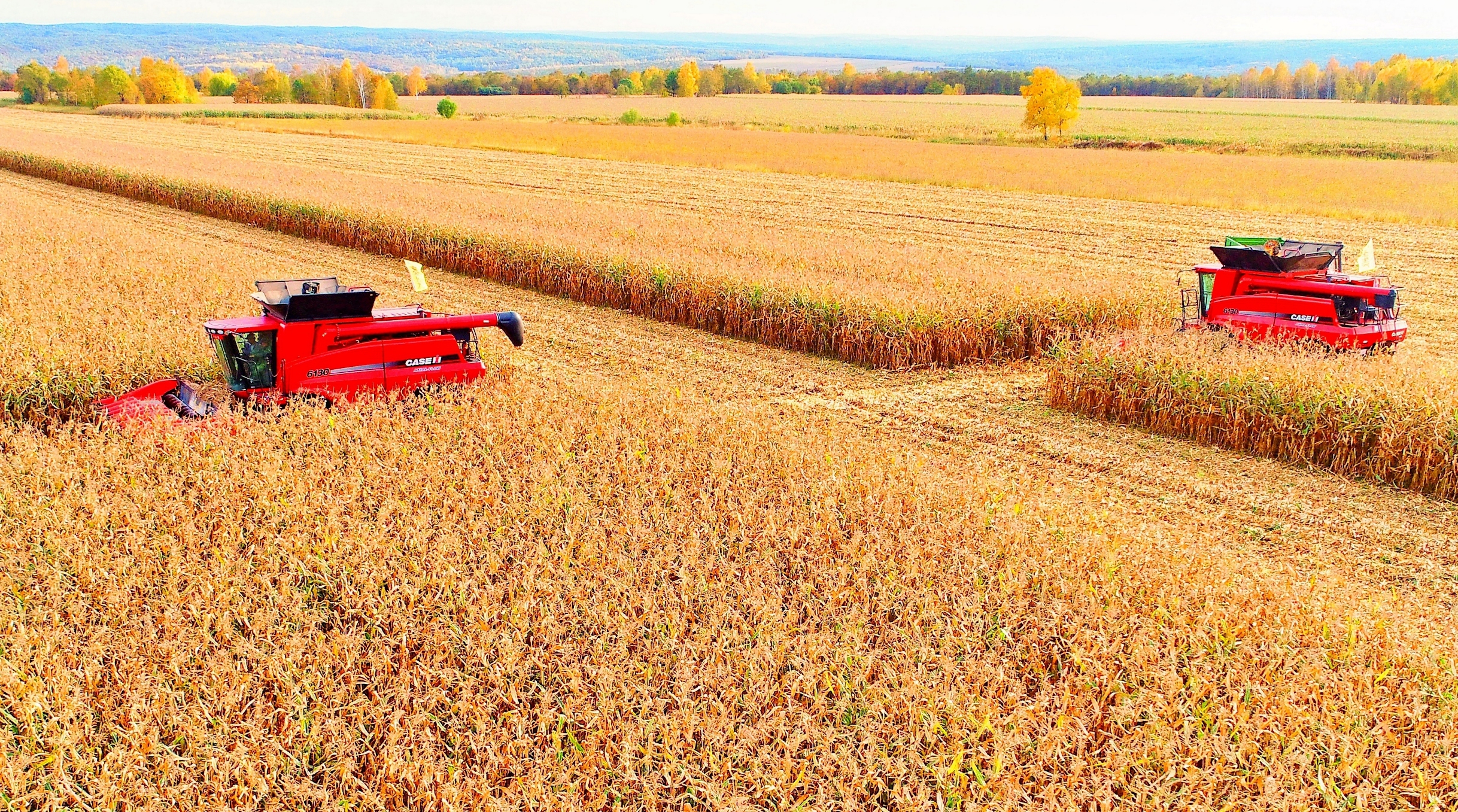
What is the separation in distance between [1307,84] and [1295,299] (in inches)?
4900

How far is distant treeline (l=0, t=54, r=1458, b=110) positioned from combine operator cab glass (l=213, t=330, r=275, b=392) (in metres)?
86.2

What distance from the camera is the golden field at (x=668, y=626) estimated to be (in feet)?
11.7

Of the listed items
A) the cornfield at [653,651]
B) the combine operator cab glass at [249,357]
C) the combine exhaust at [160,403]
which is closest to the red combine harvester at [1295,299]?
the cornfield at [653,651]

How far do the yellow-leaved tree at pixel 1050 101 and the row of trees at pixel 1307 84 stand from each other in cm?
6406

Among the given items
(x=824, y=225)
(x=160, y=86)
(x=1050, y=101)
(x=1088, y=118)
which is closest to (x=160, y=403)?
(x=824, y=225)

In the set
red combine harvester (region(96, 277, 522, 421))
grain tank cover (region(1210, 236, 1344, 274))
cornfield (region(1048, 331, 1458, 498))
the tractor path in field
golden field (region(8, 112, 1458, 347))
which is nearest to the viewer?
the tractor path in field

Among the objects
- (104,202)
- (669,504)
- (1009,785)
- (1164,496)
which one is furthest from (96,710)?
(104,202)

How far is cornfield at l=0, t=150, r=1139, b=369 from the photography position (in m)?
11.6

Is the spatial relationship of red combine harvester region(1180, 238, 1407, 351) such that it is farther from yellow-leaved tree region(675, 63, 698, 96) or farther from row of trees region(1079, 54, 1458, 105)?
yellow-leaved tree region(675, 63, 698, 96)

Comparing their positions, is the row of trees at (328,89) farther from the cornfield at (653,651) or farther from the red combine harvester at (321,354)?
the cornfield at (653,651)

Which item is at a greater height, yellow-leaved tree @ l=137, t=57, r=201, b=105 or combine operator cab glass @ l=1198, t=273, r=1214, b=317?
yellow-leaved tree @ l=137, t=57, r=201, b=105

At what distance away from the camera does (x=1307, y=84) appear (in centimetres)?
11381

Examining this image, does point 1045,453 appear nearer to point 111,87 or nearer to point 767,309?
point 767,309

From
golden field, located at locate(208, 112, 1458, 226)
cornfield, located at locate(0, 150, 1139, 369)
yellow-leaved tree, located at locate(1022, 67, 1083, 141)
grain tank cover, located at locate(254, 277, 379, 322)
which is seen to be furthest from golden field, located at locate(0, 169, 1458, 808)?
yellow-leaved tree, located at locate(1022, 67, 1083, 141)
